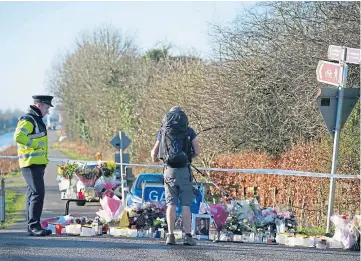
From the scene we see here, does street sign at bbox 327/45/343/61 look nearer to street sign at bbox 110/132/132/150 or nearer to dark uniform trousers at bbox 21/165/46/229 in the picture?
dark uniform trousers at bbox 21/165/46/229

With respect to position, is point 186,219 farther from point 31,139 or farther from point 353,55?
point 353,55

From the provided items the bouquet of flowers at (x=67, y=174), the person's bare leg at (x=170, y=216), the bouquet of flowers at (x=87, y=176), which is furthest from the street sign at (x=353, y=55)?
the bouquet of flowers at (x=67, y=174)

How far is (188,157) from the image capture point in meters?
11.4

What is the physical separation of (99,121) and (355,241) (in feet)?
133

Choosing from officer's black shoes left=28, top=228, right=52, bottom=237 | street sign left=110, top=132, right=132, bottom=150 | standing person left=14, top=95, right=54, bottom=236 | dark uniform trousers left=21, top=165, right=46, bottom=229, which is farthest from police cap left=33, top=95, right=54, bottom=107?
street sign left=110, top=132, right=132, bottom=150

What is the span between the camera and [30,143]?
1203 cm

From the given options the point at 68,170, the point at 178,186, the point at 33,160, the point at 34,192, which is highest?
the point at 33,160

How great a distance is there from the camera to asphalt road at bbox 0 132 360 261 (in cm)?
988

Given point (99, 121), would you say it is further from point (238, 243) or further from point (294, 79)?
point (238, 243)

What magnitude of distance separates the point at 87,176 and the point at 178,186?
6182mm

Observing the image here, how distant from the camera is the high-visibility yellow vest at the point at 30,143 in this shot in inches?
472

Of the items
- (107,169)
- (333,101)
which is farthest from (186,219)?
(107,169)

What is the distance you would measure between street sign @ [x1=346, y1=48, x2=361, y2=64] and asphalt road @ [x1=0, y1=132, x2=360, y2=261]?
9.18 feet

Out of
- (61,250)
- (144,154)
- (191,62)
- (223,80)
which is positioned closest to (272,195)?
(223,80)
